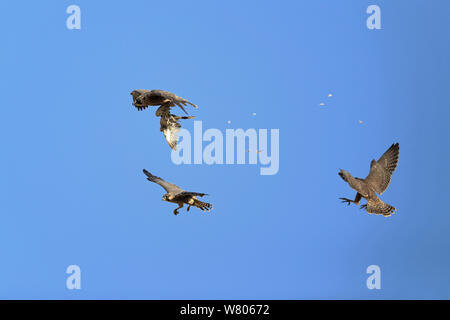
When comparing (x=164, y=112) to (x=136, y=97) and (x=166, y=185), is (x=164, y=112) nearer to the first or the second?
(x=136, y=97)

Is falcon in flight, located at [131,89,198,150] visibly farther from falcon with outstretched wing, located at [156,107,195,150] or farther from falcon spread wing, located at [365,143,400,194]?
falcon spread wing, located at [365,143,400,194]

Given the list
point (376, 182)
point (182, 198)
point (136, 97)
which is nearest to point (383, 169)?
point (376, 182)

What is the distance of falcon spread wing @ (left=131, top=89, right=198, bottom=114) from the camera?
6328 millimetres

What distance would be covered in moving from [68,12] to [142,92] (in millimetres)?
2561

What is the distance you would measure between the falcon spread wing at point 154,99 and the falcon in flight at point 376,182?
5.20 ft

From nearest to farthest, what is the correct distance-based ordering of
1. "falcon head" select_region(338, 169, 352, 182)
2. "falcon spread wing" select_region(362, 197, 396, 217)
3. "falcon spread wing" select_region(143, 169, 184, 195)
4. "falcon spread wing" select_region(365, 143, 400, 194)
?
"falcon head" select_region(338, 169, 352, 182) < "falcon spread wing" select_region(362, 197, 396, 217) < "falcon spread wing" select_region(143, 169, 184, 195) < "falcon spread wing" select_region(365, 143, 400, 194)

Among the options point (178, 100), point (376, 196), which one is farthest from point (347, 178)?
point (178, 100)

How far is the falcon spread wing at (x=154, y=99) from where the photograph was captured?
20.8 ft

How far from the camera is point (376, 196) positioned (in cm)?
667

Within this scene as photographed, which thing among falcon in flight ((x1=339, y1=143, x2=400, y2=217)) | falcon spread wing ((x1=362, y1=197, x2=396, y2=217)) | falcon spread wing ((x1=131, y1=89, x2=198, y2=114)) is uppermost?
falcon spread wing ((x1=131, y1=89, x2=198, y2=114))

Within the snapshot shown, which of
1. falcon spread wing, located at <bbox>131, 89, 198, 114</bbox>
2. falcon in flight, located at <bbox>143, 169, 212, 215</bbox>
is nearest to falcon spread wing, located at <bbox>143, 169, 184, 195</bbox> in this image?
falcon in flight, located at <bbox>143, 169, 212, 215</bbox>

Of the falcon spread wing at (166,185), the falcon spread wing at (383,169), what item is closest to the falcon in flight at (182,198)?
the falcon spread wing at (166,185)

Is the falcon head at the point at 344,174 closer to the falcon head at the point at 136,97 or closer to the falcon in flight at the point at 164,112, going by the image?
the falcon in flight at the point at 164,112

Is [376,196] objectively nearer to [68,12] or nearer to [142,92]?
[142,92]
